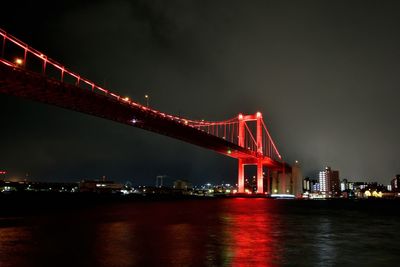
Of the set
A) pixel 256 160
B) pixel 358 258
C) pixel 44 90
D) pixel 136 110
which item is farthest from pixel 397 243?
pixel 256 160

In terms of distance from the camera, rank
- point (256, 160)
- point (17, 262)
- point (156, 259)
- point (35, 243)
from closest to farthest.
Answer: point (17, 262) < point (156, 259) < point (35, 243) < point (256, 160)

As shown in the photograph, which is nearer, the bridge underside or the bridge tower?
the bridge underside

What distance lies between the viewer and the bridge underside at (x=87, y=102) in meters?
27.1

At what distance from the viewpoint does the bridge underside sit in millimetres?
27125

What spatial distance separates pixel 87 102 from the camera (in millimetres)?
32906

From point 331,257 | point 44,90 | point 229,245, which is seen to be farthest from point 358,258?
point 44,90

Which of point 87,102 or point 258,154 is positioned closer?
point 87,102

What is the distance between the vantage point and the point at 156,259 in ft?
30.3

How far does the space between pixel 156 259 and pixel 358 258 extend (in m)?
5.17

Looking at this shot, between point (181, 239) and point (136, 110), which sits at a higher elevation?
point (136, 110)

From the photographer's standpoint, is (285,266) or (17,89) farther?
(17,89)

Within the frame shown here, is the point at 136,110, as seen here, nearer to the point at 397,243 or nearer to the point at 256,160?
the point at 397,243

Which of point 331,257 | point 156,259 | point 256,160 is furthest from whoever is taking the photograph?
point 256,160

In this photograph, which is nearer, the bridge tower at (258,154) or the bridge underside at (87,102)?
the bridge underside at (87,102)
